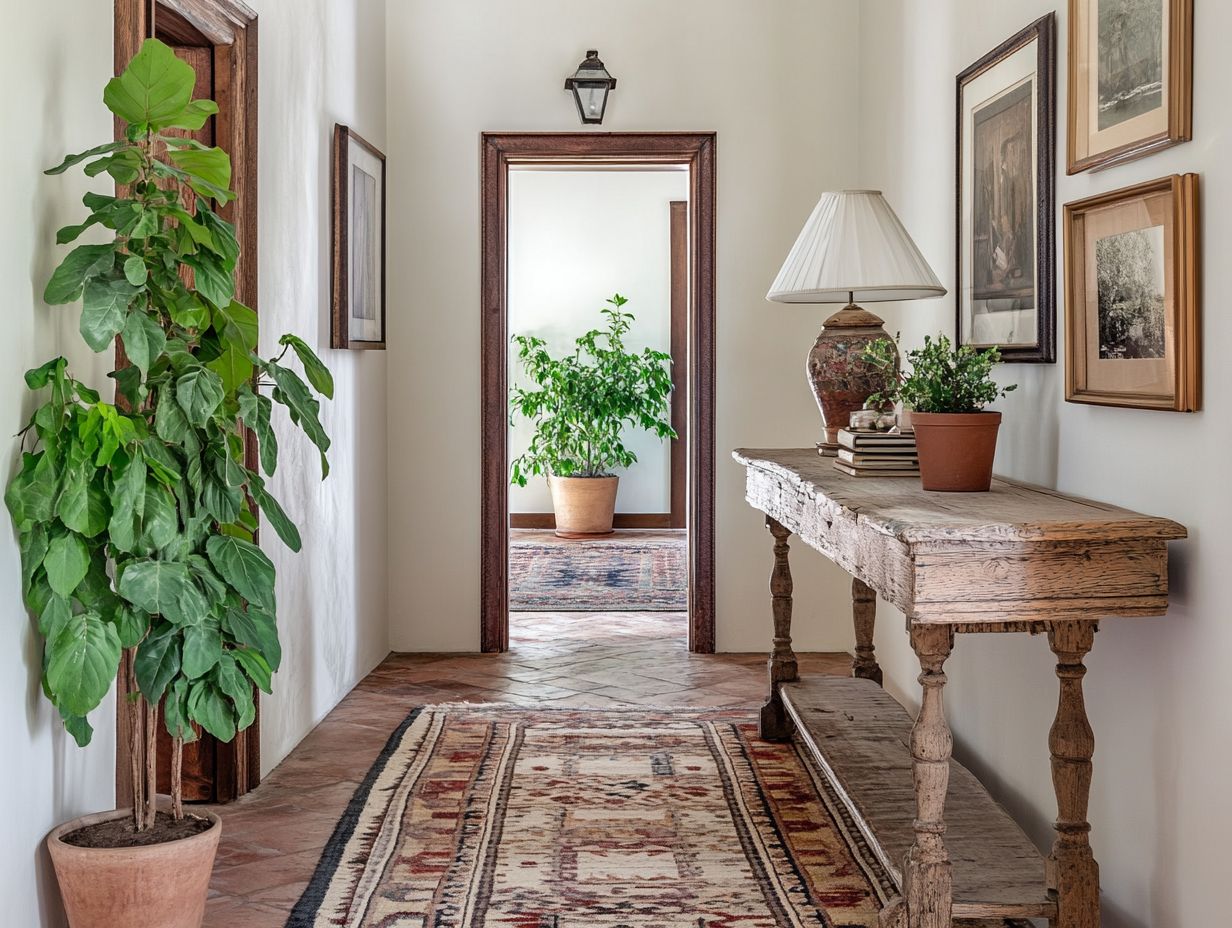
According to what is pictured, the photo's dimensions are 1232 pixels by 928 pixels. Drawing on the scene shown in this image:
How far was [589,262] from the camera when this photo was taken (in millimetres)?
10062

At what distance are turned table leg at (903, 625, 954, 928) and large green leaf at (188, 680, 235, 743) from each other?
56.1 inches

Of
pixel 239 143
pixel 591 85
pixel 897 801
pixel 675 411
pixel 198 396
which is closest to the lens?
pixel 198 396

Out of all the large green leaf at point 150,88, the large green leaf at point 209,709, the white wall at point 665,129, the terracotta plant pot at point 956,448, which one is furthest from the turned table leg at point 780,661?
the large green leaf at point 150,88

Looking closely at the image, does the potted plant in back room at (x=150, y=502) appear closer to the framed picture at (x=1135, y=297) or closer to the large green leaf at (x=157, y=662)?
the large green leaf at (x=157, y=662)

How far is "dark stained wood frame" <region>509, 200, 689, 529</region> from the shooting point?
9953 millimetres

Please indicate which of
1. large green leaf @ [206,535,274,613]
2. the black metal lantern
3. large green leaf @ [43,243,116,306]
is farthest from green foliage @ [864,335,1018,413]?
the black metal lantern

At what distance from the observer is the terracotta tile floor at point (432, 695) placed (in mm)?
3260

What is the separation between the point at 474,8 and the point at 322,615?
9.50ft

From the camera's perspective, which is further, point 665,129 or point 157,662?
point 665,129

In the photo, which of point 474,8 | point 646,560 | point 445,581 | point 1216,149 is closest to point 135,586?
point 1216,149

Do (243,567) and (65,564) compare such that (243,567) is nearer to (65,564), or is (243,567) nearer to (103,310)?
(65,564)

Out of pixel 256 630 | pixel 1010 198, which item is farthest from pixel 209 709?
pixel 1010 198

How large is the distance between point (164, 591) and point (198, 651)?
0.58 feet

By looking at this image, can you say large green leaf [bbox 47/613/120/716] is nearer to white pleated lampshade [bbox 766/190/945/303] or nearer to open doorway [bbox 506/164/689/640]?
white pleated lampshade [bbox 766/190/945/303]
